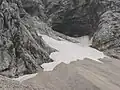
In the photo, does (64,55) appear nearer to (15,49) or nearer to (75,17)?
(15,49)

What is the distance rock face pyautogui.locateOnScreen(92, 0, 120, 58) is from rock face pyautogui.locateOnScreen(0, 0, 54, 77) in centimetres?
1165

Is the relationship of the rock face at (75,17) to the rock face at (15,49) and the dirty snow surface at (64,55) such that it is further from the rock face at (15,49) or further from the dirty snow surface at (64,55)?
the rock face at (15,49)

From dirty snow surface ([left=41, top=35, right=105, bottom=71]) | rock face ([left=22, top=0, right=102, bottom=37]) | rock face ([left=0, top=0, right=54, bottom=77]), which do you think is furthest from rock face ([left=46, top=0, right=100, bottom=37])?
rock face ([left=0, top=0, right=54, bottom=77])

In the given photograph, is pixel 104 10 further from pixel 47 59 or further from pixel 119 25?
pixel 47 59

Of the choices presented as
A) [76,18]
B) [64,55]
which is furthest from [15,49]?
[76,18]

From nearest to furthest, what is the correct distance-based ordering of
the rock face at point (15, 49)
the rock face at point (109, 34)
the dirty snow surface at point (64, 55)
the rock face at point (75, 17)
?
the rock face at point (15, 49) → the dirty snow surface at point (64, 55) → the rock face at point (109, 34) → the rock face at point (75, 17)

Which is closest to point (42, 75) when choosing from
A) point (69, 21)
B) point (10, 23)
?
point (10, 23)

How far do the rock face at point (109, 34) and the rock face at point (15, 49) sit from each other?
11.6 metres

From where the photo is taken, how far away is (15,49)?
64.0 feet

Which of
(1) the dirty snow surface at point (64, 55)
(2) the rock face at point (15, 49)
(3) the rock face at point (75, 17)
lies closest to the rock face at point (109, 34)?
(1) the dirty snow surface at point (64, 55)

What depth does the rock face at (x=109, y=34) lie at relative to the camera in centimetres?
3084

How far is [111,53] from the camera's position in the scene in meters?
28.3

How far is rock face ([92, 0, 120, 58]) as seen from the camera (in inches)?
1214

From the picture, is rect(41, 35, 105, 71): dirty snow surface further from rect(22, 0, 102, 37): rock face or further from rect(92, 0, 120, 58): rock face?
rect(22, 0, 102, 37): rock face
